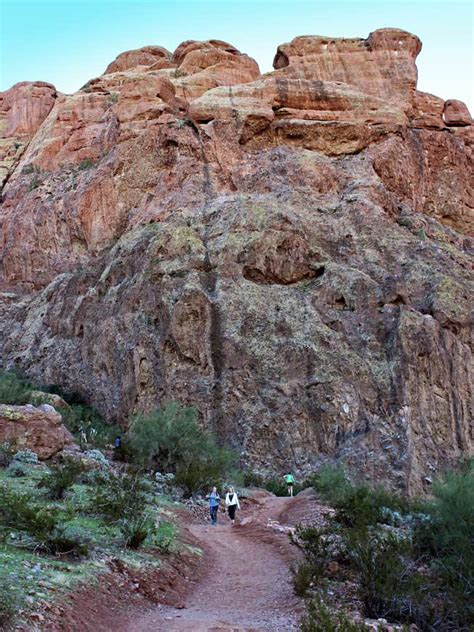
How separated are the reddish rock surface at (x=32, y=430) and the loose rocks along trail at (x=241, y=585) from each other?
182 inches

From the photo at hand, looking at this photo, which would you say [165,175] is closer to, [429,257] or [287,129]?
[287,129]

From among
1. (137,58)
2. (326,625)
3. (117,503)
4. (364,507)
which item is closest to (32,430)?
(117,503)

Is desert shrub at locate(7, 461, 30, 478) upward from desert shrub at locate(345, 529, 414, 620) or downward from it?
→ upward

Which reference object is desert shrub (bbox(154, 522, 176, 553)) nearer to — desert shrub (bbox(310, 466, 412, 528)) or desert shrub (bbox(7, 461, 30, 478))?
desert shrub (bbox(310, 466, 412, 528))

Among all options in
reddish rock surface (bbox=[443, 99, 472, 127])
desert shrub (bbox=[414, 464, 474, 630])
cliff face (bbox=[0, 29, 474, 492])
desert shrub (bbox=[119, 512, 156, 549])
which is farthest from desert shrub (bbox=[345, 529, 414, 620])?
reddish rock surface (bbox=[443, 99, 472, 127])

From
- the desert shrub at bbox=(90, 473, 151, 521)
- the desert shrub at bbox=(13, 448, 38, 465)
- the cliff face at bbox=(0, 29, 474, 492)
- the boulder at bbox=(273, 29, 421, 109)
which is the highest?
the boulder at bbox=(273, 29, 421, 109)

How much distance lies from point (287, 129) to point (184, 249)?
1271cm

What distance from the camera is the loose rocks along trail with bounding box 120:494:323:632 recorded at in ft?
25.0

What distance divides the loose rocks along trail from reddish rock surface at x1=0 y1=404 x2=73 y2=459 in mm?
4624

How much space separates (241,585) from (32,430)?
8.23 metres

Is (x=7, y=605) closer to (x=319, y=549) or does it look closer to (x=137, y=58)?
(x=319, y=549)

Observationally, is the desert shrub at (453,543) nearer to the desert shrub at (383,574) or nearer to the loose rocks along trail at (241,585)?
the desert shrub at (383,574)

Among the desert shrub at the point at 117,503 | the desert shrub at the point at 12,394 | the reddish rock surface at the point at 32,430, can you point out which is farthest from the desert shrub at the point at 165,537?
the desert shrub at the point at 12,394

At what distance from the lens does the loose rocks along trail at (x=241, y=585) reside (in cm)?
761
